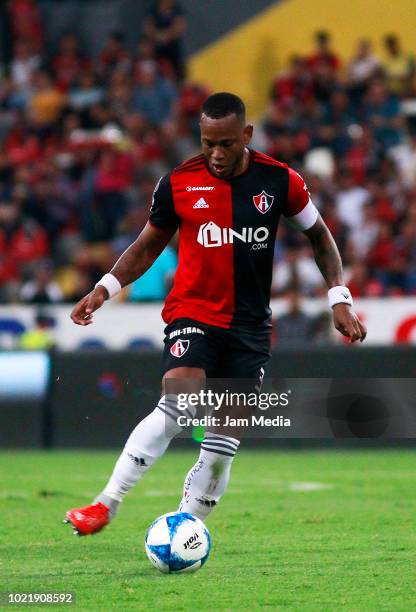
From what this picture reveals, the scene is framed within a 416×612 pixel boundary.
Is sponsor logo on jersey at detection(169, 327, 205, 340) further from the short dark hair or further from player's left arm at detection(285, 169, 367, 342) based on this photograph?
the short dark hair

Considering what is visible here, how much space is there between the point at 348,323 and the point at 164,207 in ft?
3.46

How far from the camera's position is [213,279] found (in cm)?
672

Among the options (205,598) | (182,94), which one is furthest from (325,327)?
(205,598)

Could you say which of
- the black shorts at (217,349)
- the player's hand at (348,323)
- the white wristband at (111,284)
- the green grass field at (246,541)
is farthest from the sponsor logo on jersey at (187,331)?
the green grass field at (246,541)

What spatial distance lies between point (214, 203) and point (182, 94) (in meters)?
13.8

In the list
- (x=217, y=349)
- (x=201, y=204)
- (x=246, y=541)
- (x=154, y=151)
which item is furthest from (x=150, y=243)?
(x=154, y=151)

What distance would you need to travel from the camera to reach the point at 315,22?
21484 mm

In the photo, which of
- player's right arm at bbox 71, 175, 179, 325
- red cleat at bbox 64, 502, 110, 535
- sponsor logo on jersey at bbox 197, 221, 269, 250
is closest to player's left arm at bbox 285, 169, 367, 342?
sponsor logo on jersey at bbox 197, 221, 269, 250

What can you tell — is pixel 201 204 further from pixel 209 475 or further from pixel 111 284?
pixel 209 475

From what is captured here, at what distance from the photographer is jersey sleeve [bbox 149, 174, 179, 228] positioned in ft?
22.2

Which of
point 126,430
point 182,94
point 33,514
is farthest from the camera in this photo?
point 182,94

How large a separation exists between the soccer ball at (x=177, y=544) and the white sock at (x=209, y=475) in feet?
0.99

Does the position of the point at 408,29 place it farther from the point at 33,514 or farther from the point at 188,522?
the point at 188,522
